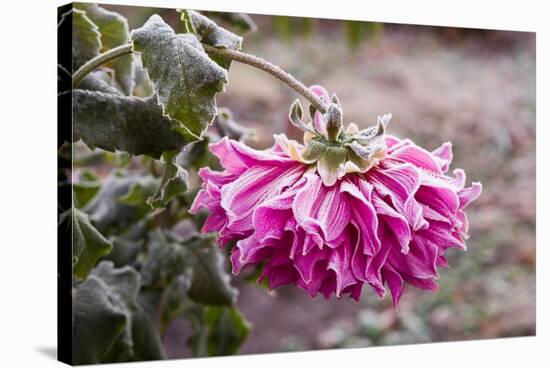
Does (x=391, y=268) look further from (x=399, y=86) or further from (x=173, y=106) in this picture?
(x=399, y=86)

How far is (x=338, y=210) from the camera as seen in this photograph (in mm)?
927

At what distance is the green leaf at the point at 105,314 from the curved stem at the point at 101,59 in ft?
1.34

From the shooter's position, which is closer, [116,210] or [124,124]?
[124,124]

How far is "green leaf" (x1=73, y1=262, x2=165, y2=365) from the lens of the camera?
1.48 metres

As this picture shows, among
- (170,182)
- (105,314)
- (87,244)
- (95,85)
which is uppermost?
(95,85)

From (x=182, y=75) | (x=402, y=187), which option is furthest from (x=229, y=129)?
(x=402, y=187)

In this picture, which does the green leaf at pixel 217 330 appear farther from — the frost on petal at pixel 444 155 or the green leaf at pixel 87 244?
the frost on petal at pixel 444 155

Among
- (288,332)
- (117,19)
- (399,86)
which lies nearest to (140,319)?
(117,19)

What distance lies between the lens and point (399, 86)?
2.62 metres

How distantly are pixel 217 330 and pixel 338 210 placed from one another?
0.97 meters

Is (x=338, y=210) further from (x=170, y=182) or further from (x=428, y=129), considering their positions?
(x=428, y=129)

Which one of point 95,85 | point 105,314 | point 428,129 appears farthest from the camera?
point 428,129

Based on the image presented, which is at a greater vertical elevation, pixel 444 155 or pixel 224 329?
pixel 444 155

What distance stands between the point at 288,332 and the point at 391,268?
1.72m
